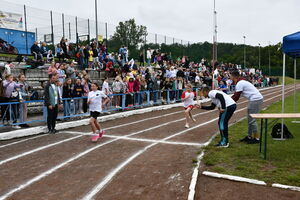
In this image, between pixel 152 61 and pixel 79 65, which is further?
pixel 152 61

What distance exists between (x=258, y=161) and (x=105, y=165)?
3427mm

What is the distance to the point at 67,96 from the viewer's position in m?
12.7

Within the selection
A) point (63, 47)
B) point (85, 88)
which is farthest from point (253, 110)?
point (63, 47)

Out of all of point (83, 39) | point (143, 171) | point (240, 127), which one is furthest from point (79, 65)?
point (143, 171)

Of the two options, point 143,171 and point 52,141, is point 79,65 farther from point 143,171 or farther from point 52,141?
point 143,171

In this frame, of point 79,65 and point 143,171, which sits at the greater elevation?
point 79,65

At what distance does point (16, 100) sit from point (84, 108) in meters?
3.34

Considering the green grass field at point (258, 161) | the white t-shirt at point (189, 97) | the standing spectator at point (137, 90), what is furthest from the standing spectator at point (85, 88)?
the green grass field at point (258, 161)

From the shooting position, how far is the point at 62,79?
14227 mm

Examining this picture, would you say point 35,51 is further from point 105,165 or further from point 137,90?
point 105,165

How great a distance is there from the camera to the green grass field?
5.34m

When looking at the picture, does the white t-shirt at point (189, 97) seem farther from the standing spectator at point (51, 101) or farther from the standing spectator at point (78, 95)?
the standing spectator at point (51, 101)

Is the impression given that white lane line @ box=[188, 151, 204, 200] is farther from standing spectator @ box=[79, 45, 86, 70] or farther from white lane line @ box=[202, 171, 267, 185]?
standing spectator @ box=[79, 45, 86, 70]

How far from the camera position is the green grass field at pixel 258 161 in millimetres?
5340
